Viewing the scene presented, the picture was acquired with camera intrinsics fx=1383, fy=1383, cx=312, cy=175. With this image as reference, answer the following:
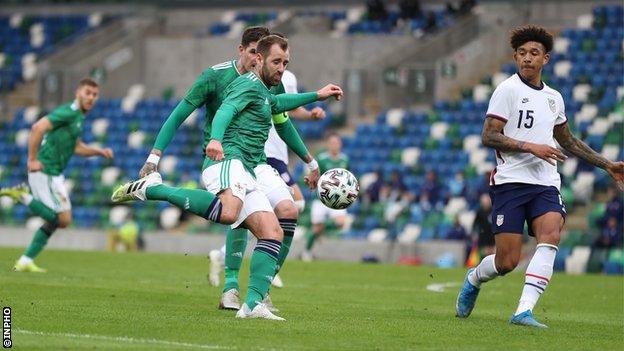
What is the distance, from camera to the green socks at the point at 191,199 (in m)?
11.0

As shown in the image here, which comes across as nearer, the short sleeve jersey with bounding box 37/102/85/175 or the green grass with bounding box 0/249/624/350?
the green grass with bounding box 0/249/624/350

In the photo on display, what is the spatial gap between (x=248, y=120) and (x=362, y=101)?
78.1ft

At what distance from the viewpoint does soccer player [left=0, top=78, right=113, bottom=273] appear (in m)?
18.4

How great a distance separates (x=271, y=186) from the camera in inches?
477

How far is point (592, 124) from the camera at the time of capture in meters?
29.5

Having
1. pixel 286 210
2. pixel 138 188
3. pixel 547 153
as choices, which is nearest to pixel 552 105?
pixel 547 153

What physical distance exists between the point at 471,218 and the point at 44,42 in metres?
19.2

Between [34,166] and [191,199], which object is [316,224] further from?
[191,199]

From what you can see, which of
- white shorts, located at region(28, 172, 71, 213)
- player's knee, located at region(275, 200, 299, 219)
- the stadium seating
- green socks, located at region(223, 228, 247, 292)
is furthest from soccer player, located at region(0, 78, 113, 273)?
the stadium seating

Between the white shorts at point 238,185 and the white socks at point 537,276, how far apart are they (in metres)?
2.27

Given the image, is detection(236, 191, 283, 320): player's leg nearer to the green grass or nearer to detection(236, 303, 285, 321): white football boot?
detection(236, 303, 285, 321): white football boot

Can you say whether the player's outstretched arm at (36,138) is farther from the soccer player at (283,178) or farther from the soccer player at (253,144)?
the soccer player at (253,144)

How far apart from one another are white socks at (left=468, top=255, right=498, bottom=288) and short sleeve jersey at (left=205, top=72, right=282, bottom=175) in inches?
88.4

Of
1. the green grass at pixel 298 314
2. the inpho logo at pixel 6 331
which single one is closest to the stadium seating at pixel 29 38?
the green grass at pixel 298 314
